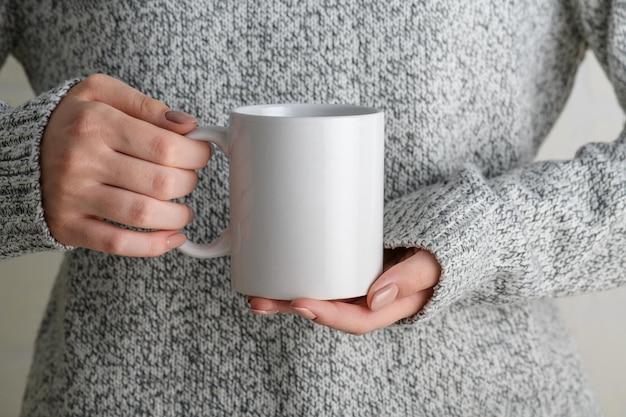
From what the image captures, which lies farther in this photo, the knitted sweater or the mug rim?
the knitted sweater

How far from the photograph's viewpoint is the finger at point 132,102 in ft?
1.92

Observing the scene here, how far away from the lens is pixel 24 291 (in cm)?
125

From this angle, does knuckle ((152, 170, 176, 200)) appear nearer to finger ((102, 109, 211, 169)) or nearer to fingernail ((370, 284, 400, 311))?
finger ((102, 109, 211, 169))

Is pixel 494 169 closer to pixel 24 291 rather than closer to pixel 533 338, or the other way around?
pixel 533 338

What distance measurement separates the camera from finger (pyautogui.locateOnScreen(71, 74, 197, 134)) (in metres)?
0.59

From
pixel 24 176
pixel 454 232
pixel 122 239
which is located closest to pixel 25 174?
pixel 24 176

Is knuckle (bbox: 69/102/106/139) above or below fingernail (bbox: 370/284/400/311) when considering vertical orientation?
above

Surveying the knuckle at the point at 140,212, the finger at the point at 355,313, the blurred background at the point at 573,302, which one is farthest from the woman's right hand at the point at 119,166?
the blurred background at the point at 573,302

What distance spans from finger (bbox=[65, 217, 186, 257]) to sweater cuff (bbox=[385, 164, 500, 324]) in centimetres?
17

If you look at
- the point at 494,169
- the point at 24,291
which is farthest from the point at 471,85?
the point at 24,291

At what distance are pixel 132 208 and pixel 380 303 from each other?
0.62 ft

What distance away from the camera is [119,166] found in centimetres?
59

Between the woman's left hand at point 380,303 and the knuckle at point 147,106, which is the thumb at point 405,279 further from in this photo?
the knuckle at point 147,106

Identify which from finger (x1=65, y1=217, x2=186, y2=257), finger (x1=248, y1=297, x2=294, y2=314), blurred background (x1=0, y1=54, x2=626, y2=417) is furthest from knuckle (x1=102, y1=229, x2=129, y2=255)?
blurred background (x1=0, y1=54, x2=626, y2=417)
